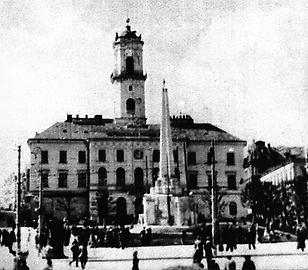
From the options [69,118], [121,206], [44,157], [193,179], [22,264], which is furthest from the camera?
[69,118]

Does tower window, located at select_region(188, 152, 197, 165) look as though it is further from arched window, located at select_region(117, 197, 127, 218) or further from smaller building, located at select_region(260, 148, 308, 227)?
smaller building, located at select_region(260, 148, 308, 227)

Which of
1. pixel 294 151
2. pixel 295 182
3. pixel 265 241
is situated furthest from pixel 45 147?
pixel 294 151

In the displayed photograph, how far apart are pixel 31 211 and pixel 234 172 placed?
709 inches

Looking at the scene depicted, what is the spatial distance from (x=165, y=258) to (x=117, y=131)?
31.3 metres

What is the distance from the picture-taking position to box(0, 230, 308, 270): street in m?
17.1

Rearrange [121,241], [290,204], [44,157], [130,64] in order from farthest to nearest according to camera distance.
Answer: [130,64]
[44,157]
[290,204]
[121,241]

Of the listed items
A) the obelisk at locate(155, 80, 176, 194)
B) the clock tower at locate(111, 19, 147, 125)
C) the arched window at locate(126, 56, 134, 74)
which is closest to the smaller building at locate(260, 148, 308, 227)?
the obelisk at locate(155, 80, 176, 194)

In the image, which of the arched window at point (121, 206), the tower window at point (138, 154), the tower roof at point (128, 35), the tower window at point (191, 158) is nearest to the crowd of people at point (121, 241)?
the arched window at point (121, 206)

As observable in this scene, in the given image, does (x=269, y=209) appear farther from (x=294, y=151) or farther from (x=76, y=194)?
(x=294, y=151)

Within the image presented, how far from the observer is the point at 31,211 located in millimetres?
45156

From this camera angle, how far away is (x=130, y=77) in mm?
52031

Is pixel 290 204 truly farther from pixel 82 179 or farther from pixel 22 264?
pixel 22 264

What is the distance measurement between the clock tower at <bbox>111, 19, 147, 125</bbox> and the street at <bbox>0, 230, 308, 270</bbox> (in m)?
29.1

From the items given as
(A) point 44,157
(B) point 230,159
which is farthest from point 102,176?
(B) point 230,159
